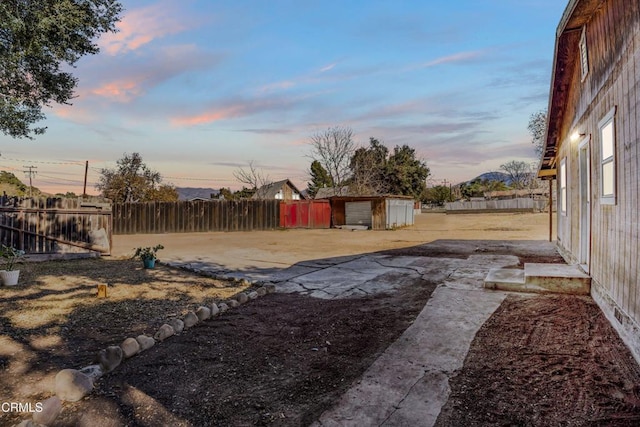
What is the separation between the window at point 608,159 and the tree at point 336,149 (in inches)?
1306

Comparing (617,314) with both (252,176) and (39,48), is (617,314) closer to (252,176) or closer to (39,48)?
(39,48)

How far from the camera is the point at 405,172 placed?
42.6m

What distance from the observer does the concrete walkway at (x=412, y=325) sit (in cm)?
221

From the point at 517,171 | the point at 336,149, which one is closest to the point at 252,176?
the point at 336,149

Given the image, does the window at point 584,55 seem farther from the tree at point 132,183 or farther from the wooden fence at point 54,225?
the tree at point 132,183

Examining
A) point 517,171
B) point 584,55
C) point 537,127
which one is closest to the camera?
point 584,55

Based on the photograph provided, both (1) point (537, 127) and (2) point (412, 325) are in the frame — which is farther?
(1) point (537, 127)

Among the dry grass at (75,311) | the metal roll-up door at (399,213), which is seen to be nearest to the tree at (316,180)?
the metal roll-up door at (399,213)

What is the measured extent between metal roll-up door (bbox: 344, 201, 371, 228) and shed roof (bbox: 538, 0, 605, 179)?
12201 millimetres

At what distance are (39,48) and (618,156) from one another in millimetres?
9955

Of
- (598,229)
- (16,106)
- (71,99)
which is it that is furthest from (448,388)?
(71,99)

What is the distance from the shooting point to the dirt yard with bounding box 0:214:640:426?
2158mm

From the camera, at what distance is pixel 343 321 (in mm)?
4031

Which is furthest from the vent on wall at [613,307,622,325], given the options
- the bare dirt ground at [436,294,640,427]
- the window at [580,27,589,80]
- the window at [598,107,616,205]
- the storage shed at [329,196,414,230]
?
the storage shed at [329,196,414,230]
